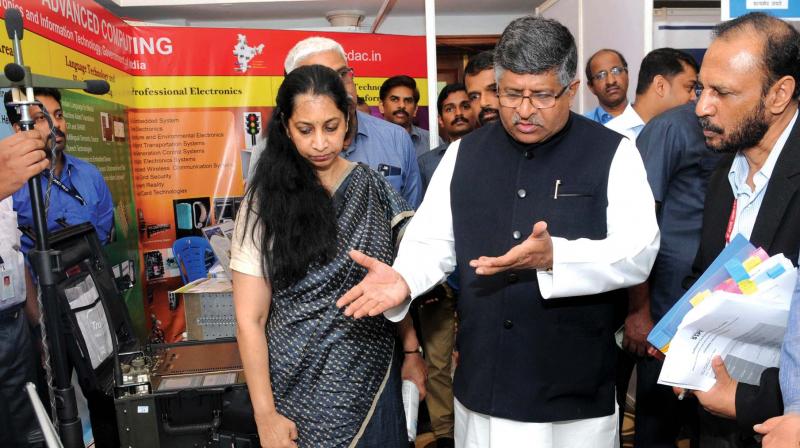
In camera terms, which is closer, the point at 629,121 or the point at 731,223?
the point at 731,223

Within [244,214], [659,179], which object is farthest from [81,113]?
[659,179]

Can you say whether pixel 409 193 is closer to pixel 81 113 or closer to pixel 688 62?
pixel 688 62

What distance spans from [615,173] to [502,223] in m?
0.30

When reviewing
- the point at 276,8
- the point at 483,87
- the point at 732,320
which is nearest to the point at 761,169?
the point at 732,320

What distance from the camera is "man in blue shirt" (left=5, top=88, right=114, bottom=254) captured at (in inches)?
→ 105

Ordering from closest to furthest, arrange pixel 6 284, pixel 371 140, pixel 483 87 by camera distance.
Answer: pixel 6 284 < pixel 371 140 < pixel 483 87

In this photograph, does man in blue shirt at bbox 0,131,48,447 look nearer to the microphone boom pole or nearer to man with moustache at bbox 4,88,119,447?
man with moustache at bbox 4,88,119,447

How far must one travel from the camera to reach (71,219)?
3.08 metres

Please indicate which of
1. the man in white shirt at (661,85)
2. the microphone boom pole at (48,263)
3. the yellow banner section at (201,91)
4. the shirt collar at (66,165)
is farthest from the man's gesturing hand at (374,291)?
the yellow banner section at (201,91)

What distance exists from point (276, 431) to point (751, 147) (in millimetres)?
1394

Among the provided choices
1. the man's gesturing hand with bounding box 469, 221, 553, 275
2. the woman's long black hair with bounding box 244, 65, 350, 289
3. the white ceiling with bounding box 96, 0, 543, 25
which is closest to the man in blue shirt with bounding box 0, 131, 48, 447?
the woman's long black hair with bounding box 244, 65, 350, 289

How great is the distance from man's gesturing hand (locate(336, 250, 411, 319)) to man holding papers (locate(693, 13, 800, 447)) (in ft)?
2.39

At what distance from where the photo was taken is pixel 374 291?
150 centimetres

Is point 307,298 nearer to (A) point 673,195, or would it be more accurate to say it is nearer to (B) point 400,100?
(A) point 673,195
